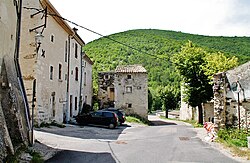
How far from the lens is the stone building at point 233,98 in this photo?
16.3 metres

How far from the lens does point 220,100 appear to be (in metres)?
16.9

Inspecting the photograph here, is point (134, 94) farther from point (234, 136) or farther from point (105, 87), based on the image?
point (234, 136)

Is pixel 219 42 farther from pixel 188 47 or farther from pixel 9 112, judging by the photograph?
pixel 9 112

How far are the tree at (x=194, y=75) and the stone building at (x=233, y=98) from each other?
10.8 m

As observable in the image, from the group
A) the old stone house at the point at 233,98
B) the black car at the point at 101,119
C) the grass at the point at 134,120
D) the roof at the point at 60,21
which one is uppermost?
the roof at the point at 60,21

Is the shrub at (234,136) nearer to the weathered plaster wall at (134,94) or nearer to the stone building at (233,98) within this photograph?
the stone building at (233,98)

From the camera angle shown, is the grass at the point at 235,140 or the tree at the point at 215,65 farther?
the tree at the point at 215,65

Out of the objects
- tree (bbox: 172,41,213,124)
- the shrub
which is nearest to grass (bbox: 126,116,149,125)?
tree (bbox: 172,41,213,124)

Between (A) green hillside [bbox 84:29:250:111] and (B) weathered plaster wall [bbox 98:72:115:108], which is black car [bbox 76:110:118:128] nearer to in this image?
(B) weathered plaster wall [bbox 98:72:115:108]

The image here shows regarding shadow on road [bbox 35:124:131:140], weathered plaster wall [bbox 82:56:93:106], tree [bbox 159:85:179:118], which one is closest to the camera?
shadow on road [bbox 35:124:131:140]

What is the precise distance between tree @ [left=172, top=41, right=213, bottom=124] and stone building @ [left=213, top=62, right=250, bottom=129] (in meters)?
10.8

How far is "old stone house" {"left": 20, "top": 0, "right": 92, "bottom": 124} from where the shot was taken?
17.3 metres

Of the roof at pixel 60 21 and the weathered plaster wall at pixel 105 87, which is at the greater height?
the roof at pixel 60 21

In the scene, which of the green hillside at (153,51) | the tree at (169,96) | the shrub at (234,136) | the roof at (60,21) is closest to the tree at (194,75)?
the roof at (60,21)
